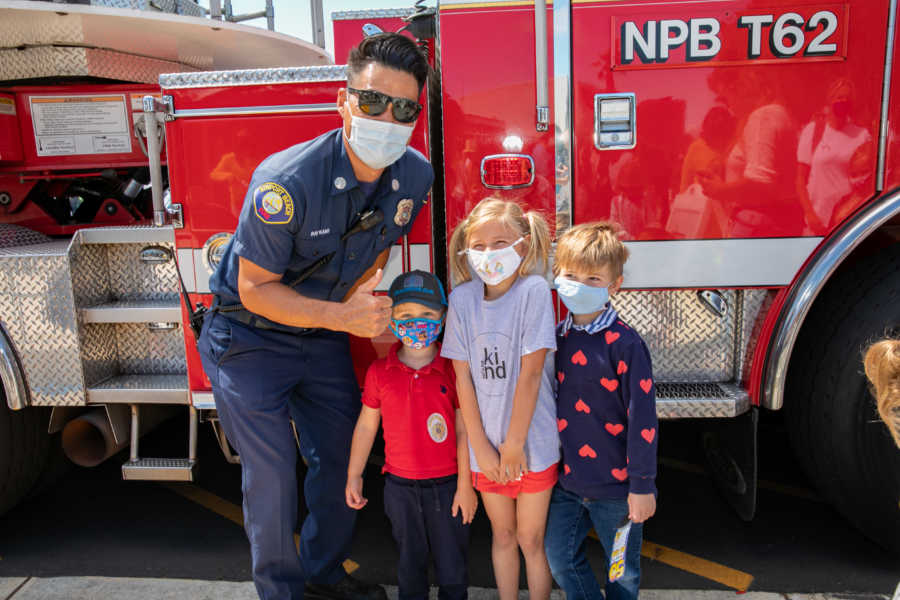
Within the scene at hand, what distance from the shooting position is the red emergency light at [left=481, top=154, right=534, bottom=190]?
2.29m

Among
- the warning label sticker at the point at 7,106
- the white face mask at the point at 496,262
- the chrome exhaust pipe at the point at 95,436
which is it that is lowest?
the chrome exhaust pipe at the point at 95,436

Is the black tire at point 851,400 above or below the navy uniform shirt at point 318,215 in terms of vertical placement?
below

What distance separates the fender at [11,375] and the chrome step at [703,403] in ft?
8.15

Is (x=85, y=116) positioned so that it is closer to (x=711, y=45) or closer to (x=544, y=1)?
(x=544, y=1)

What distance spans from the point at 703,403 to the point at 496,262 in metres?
1.03

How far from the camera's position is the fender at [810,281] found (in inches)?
88.0

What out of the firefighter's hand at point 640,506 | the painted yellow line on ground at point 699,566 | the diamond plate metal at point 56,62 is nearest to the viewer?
the firefighter's hand at point 640,506

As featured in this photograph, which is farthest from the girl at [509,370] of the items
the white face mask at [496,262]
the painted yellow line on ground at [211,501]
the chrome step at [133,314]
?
the painted yellow line on ground at [211,501]

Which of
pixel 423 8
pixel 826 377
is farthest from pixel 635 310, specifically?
pixel 423 8

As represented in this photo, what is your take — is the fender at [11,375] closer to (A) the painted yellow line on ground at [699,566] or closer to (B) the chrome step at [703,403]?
(B) the chrome step at [703,403]

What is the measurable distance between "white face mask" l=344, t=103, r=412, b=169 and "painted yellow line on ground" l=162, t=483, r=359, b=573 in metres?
1.85

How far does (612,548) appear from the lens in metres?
1.85

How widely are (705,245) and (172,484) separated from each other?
287cm

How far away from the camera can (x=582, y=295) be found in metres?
1.85
